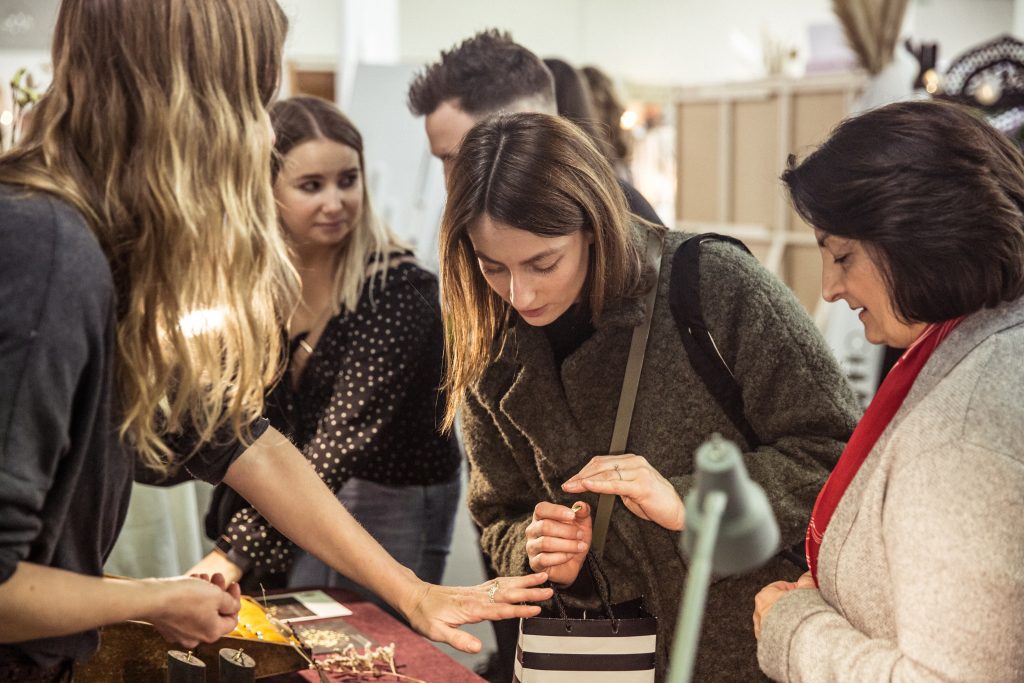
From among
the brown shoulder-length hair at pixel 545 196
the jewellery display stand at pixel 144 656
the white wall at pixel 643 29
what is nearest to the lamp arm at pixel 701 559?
the brown shoulder-length hair at pixel 545 196

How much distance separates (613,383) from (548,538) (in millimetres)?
274

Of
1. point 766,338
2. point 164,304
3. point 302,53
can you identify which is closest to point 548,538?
point 766,338

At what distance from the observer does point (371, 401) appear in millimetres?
2312

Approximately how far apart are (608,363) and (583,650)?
45cm

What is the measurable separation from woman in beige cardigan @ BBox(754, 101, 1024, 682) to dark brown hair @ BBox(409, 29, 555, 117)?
939 millimetres

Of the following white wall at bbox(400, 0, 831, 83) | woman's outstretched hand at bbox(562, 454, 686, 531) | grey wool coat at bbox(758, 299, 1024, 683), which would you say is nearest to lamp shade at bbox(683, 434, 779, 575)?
grey wool coat at bbox(758, 299, 1024, 683)

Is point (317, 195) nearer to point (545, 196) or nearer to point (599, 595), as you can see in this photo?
point (545, 196)

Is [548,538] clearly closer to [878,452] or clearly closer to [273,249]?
[878,452]

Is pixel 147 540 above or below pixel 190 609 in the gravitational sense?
below

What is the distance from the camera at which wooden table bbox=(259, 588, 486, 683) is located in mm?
1711

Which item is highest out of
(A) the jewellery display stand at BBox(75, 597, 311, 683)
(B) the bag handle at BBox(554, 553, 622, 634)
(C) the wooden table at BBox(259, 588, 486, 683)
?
(B) the bag handle at BBox(554, 553, 622, 634)

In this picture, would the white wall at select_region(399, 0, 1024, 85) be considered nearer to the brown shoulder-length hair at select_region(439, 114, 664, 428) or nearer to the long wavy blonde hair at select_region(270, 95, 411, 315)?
the long wavy blonde hair at select_region(270, 95, 411, 315)

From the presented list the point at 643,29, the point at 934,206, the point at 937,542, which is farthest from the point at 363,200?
the point at 643,29

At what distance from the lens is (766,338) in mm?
1662
